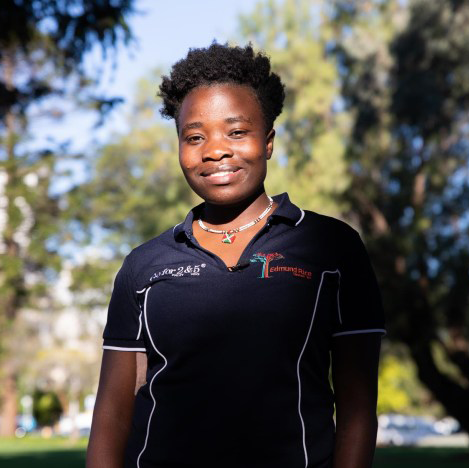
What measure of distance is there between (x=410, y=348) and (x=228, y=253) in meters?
25.2

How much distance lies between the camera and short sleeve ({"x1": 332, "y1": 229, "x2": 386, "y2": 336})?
95.6 inches

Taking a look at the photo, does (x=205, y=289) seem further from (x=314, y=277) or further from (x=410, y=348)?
(x=410, y=348)

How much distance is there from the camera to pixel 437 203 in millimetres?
27141

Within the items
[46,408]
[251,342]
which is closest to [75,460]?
[251,342]

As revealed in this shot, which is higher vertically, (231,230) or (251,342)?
(231,230)

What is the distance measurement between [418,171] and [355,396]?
25771 millimetres

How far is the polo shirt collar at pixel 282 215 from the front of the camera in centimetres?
260

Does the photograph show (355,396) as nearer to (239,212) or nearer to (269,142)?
(239,212)

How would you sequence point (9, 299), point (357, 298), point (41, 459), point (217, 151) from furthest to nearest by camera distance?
point (9, 299) → point (41, 459) → point (217, 151) → point (357, 298)

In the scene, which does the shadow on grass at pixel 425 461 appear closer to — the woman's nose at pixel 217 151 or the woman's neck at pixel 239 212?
the woman's neck at pixel 239 212

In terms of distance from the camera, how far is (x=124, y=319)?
2.63m

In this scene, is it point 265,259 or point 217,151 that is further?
point 217,151

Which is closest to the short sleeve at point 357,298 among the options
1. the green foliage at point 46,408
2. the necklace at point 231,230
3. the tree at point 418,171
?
the necklace at point 231,230

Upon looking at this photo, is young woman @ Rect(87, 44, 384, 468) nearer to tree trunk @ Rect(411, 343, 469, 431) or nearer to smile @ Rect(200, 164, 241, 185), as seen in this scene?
smile @ Rect(200, 164, 241, 185)
